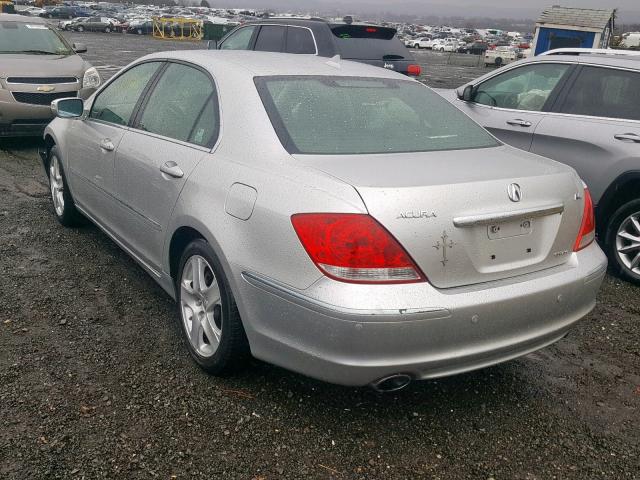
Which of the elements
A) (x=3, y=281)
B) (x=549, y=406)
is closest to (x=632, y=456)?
(x=549, y=406)

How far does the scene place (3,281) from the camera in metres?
4.30

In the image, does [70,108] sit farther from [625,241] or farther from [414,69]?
[414,69]

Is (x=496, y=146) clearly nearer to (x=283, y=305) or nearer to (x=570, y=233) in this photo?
(x=570, y=233)

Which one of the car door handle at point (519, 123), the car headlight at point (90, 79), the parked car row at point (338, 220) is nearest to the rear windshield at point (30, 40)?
the car headlight at point (90, 79)

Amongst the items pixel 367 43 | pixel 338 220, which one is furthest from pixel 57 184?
pixel 367 43

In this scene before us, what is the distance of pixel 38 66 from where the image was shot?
338 inches

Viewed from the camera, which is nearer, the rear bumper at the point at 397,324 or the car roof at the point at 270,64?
the rear bumper at the point at 397,324

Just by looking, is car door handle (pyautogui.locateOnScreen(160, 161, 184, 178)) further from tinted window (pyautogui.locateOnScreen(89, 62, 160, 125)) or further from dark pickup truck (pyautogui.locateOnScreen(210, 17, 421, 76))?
dark pickup truck (pyautogui.locateOnScreen(210, 17, 421, 76))

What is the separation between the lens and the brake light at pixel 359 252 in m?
2.47

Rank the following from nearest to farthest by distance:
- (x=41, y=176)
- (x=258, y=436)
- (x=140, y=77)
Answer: (x=258, y=436) < (x=140, y=77) < (x=41, y=176)

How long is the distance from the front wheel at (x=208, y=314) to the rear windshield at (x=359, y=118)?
2.33 ft

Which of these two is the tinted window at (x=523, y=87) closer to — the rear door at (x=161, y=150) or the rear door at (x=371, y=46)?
the rear door at (x=371, y=46)

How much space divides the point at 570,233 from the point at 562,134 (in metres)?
2.58

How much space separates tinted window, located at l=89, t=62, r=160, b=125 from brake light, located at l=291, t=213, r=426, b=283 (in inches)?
86.1
